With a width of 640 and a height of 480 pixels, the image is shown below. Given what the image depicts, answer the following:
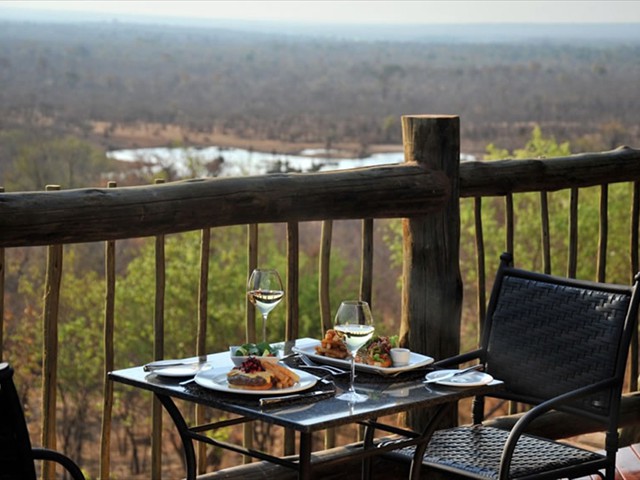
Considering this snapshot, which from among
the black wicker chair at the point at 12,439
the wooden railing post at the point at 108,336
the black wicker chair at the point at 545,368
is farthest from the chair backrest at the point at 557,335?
the black wicker chair at the point at 12,439

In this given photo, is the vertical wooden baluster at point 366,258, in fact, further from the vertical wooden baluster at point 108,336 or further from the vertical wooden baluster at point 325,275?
the vertical wooden baluster at point 108,336

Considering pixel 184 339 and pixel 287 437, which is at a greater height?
pixel 287 437

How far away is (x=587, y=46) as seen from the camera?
4534cm

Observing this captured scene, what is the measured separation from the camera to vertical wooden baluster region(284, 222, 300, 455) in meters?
3.39

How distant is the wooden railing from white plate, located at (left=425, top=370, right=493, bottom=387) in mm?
874

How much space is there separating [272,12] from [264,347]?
5141 centimetres

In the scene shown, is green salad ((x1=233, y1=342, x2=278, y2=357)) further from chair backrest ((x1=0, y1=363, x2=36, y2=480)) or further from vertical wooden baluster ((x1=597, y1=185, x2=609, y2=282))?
vertical wooden baluster ((x1=597, y1=185, x2=609, y2=282))

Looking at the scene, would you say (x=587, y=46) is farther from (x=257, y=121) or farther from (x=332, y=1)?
(x=257, y=121)

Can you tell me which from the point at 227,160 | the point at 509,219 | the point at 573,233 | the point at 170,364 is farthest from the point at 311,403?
the point at 227,160

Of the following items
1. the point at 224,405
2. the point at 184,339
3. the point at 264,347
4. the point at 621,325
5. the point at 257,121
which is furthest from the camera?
the point at 257,121

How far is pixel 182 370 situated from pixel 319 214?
0.99m

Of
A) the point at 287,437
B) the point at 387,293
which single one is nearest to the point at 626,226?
A: the point at 387,293

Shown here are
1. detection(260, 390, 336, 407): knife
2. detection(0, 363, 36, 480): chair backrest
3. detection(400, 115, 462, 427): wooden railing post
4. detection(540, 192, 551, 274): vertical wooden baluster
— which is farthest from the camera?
detection(540, 192, 551, 274): vertical wooden baluster

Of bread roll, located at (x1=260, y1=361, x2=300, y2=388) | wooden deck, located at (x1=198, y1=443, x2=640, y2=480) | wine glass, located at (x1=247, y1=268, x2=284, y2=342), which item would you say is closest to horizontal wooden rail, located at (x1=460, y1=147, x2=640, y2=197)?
wooden deck, located at (x1=198, y1=443, x2=640, y2=480)
